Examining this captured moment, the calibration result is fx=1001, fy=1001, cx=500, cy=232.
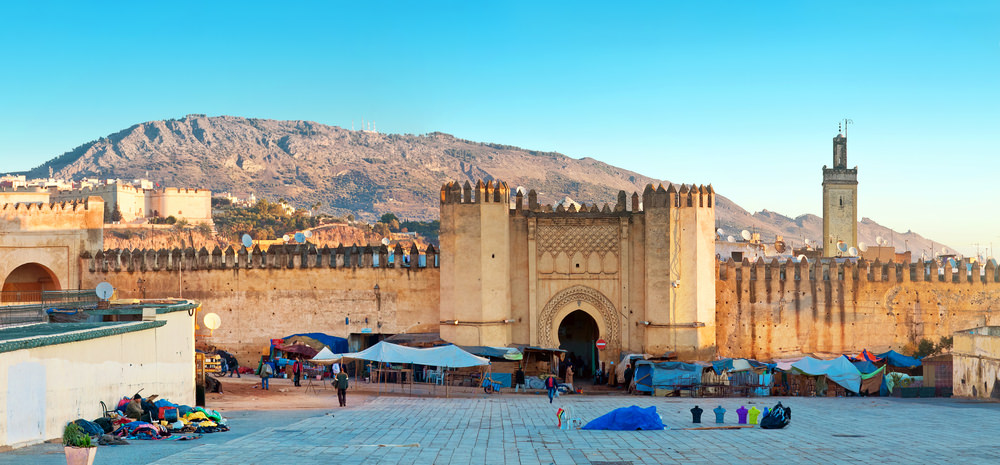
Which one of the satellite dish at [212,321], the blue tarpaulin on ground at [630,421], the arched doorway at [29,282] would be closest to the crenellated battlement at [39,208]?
the arched doorway at [29,282]

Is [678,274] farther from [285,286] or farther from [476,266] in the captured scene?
[285,286]

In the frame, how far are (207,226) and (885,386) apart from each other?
7873 cm

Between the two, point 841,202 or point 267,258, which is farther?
point 841,202

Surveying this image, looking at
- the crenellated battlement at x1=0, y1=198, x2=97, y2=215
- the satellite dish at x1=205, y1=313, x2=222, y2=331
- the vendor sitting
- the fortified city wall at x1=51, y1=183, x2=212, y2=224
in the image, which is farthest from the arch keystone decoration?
the fortified city wall at x1=51, y1=183, x2=212, y2=224

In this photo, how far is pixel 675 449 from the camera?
1258 cm

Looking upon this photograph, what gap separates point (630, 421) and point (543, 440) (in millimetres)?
1775

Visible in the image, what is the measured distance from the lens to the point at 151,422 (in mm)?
14008

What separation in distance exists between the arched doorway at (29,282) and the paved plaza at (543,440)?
14.5 m

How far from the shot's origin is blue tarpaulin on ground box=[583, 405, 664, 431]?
48.6ft

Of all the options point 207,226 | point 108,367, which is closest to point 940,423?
point 108,367

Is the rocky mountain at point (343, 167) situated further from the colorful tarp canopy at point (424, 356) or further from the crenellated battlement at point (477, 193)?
the colorful tarp canopy at point (424, 356)

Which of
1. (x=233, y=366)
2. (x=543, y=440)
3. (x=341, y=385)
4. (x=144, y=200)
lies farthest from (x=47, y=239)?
(x=144, y=200)

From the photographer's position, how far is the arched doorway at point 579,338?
28.2m

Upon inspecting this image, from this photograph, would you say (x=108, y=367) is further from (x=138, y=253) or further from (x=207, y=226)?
(x=207, y=226)
